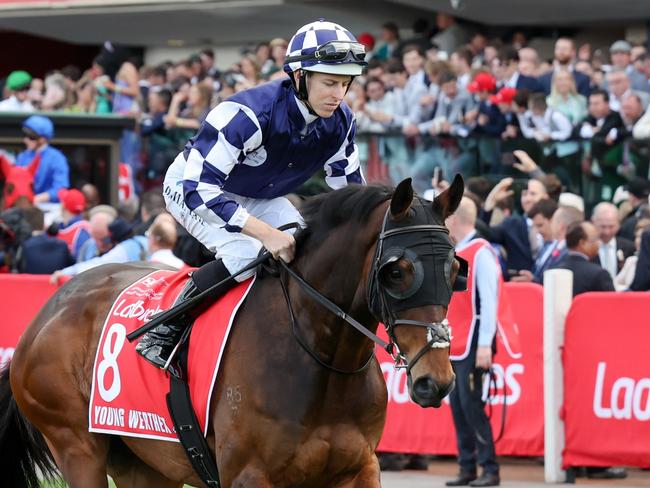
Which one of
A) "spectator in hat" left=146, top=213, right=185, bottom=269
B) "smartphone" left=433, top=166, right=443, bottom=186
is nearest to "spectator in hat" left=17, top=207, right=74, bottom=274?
"spectator in hat" left=146, top=213, right=185, bottom=269

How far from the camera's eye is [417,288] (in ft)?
15.1

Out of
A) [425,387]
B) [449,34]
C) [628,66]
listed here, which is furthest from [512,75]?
[425,387]

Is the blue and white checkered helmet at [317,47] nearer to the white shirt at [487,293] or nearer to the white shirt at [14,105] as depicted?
the white shirt at [487,293]

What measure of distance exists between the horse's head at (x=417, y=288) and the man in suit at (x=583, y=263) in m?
4.79

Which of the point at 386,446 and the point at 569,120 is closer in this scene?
the point at 386,446

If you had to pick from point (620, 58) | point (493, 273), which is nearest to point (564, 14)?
point (620, 58)

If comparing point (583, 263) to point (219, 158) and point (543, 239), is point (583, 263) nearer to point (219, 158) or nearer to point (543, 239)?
point (543, 239)

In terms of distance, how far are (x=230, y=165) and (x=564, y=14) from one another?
45.2ft

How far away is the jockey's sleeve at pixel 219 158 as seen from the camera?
17.1ft

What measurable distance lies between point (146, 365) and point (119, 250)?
5114 millimetres

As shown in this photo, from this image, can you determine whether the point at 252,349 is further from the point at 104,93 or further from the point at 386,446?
the point at 104,93

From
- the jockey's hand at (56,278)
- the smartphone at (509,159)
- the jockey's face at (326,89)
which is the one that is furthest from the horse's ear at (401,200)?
the smartphone at (509,159)

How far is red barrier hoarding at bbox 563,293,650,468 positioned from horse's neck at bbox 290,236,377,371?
13.1 feet

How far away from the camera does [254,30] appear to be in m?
22.4
